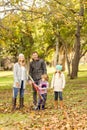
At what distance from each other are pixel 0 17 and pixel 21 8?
1.15 m

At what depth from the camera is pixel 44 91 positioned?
46.3 feet

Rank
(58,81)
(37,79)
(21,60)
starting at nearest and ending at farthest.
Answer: (21,60) → (37,79) → (58,81)

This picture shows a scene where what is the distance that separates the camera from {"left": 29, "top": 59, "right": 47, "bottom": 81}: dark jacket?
1438 centimetres

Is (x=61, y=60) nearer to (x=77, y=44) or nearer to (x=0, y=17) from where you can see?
(x=77, y=44)

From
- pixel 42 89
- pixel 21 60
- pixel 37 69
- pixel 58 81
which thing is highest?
pixel 21 60

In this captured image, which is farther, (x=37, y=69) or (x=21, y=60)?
(x=37, y=69)

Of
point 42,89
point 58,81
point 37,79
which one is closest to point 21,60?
point 37,79

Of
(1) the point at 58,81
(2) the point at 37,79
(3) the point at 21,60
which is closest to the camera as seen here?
(3) the point at 21,60

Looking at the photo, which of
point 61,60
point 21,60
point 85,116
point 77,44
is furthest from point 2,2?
point 61,60

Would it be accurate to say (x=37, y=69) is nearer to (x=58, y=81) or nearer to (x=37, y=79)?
(x=37, y=79)

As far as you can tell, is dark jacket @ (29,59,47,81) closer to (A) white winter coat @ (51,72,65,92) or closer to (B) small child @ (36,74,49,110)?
(B) small child @ (36,74,49,110)

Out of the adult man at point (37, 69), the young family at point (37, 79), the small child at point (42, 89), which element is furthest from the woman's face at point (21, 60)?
the small child at point (42, 89)

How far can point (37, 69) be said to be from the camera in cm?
1439

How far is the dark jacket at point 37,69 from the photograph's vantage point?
1438 centimetres
